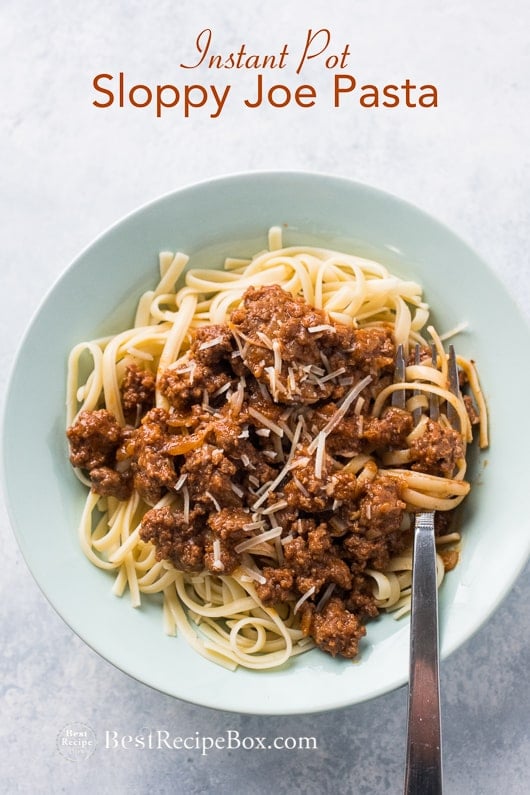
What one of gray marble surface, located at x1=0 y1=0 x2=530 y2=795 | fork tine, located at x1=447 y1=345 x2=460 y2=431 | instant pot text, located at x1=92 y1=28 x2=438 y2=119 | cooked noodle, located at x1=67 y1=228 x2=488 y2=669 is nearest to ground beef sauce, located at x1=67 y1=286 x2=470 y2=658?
cooked noodle, located at x1=67 y1=228 x2=488 y2=669

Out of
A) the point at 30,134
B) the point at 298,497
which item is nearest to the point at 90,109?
the point at 30,134

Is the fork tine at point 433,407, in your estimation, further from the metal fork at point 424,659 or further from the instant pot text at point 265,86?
the instant pot text at point 265,86

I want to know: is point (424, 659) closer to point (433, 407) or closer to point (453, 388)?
point (433, 407)

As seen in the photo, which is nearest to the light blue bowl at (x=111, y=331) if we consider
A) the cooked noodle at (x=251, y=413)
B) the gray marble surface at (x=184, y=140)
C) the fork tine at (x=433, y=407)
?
the cooked noodle at (x=251, y=413)

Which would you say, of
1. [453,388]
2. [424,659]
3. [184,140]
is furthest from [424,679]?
[184,140]

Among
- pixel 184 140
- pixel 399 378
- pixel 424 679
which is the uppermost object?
pixel 184 140

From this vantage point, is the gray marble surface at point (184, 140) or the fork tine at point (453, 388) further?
the gray marble surface at point (184, 140)

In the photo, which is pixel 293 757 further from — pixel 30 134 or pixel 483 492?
pixel 30 134
